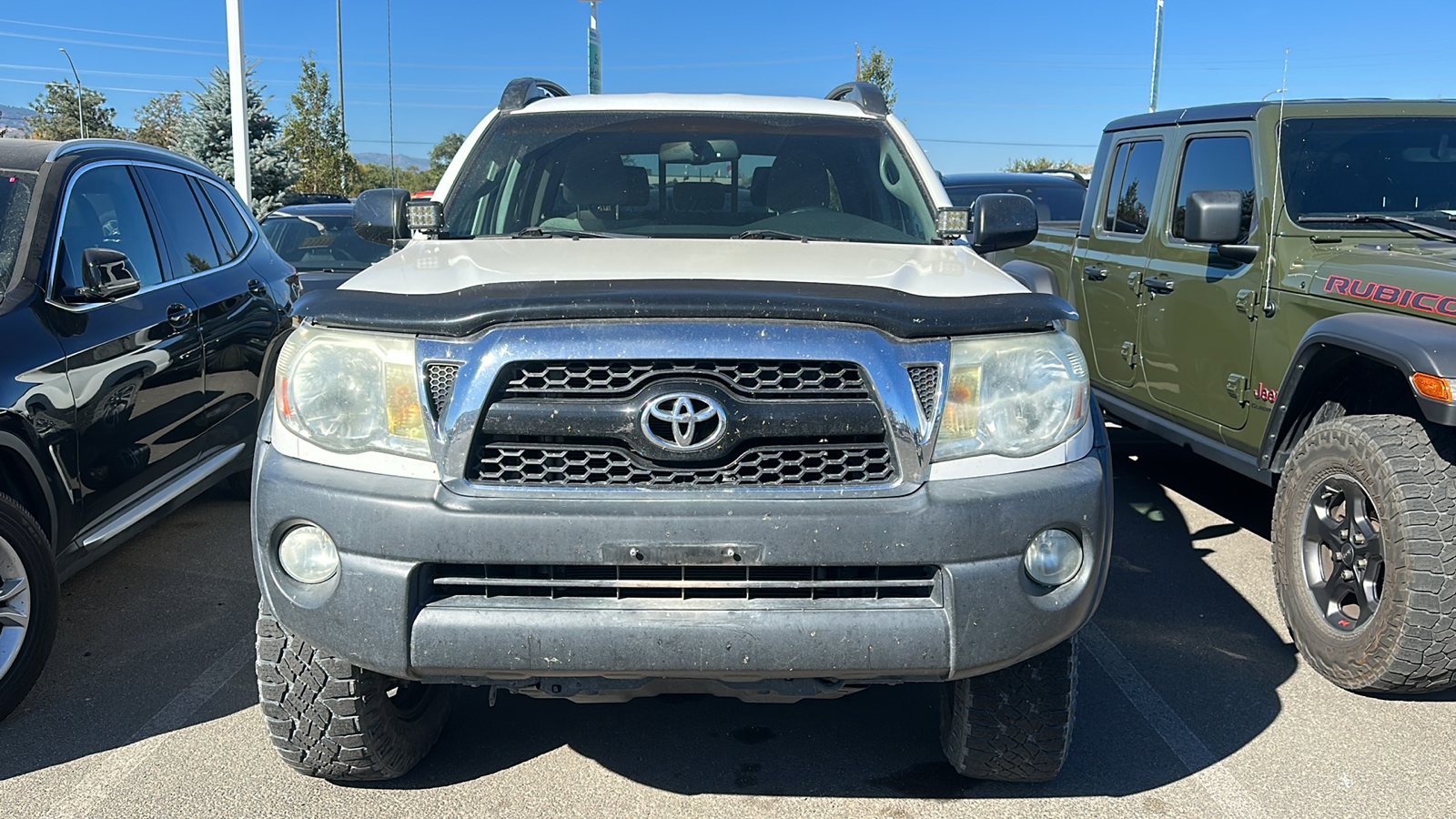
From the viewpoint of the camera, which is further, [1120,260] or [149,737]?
[1120,260]

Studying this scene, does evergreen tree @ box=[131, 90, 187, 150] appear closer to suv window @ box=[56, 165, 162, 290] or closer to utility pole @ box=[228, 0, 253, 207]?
utility pole @ box=[228, 0, 253, 207]

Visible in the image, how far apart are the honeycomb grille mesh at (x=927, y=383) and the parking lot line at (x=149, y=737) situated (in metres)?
2.37

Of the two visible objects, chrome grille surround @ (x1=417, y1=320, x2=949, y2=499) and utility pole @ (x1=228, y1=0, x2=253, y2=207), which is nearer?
chrome grille surround @ (x1=417, y1=320, x2=949, y2=499)

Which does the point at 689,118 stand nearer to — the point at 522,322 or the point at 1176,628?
the point at 522,322

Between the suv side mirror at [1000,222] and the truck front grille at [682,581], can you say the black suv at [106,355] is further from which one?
the suv side mirror at [1000,222]

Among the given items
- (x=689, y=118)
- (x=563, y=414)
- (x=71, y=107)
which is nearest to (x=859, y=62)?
(x=71, y=107)

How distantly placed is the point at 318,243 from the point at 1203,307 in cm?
723


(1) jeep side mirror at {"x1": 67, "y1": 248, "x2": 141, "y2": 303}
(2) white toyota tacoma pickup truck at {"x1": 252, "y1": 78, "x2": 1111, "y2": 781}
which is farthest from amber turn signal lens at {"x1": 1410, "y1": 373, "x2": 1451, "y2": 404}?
(1) jeep side mirror at {"x1": 67, "y1": 248, "x2": 141, "y2": 303}

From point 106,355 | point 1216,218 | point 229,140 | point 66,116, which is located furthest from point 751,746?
point 66,116

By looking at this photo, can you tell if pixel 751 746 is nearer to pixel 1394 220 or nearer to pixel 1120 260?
pixel 1394 220

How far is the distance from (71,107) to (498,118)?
2668 centimetres

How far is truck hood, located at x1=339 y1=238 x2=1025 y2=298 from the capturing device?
2.85 m

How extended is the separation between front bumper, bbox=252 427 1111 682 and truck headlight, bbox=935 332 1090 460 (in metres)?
0.12

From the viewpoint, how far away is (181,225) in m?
5.32
